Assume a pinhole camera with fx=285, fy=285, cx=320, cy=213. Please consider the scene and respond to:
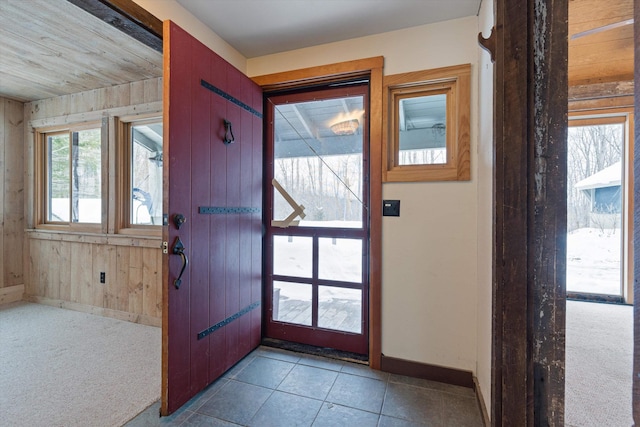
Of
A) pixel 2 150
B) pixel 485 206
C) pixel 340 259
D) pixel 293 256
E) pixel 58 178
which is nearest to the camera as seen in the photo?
pixel 485 206

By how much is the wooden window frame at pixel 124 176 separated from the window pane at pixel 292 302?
151 centimetres

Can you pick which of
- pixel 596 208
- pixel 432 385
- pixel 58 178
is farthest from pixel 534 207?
pixel 58 178

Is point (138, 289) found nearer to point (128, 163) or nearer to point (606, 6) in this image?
point (128, 163)

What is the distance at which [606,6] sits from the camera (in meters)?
1.84

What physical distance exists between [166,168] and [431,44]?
6.15ft

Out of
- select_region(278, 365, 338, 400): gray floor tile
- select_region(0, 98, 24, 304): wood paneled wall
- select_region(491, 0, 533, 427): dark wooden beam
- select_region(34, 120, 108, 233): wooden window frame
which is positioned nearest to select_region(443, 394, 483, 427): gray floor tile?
select_region(278, 365, 338, 400): gray floor tile

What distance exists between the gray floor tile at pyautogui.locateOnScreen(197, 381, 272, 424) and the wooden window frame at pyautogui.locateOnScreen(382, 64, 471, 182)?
5.37 ft

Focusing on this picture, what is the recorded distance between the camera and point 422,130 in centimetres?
204

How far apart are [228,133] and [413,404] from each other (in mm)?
2086

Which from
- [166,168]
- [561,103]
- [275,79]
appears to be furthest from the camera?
[275,79]

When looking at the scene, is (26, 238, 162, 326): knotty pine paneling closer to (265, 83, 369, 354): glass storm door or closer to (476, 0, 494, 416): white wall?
(265, 83, 369, 354): glass storm door

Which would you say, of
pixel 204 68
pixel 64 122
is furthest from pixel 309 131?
pixel 64 122

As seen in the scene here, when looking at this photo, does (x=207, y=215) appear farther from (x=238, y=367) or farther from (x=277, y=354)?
(x=277, y=354)

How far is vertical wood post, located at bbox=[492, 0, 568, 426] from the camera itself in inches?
30.3
